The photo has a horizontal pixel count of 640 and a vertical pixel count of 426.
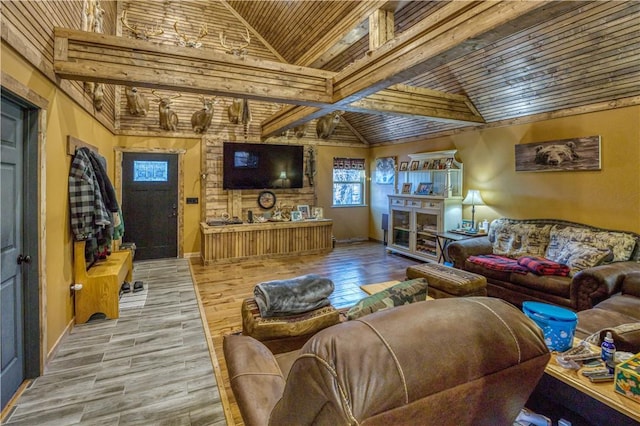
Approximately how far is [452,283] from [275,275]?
2.92 meters

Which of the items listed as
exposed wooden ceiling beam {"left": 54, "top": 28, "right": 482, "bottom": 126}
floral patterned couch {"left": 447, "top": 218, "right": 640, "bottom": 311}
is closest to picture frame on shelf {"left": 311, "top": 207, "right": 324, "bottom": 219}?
floral patterned couch {"left": 447, "top": 218, "right": 640, "bottom": 311}

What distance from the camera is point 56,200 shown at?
2748 millimetres

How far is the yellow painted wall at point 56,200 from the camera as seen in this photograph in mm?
2451

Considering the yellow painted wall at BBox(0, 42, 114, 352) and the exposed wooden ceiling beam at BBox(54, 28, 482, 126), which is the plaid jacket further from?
the exposed wooden ceiling beam at BBox(54, 28, 482, 126)

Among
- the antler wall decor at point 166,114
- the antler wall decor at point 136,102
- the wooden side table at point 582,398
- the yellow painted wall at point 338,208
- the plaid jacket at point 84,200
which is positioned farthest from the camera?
the yellow painted wall at point 338,208

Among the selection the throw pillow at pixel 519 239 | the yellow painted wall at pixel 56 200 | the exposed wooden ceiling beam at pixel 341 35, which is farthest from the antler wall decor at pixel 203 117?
the throw pillow at pixel 519 239

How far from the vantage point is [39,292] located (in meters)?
2.40

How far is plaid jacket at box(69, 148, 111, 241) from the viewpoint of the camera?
121 inches

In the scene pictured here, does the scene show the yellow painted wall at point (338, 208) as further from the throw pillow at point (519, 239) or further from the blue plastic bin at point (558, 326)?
the blue plastic bin at point (558, 326)

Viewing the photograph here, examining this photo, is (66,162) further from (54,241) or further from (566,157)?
(566,157)

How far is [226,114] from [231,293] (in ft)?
13.1

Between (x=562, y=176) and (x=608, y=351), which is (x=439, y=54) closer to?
(x=608, y=351)

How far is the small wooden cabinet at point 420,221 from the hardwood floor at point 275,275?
322 mm

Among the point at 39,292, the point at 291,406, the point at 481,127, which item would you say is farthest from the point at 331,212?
the point at 291,406
